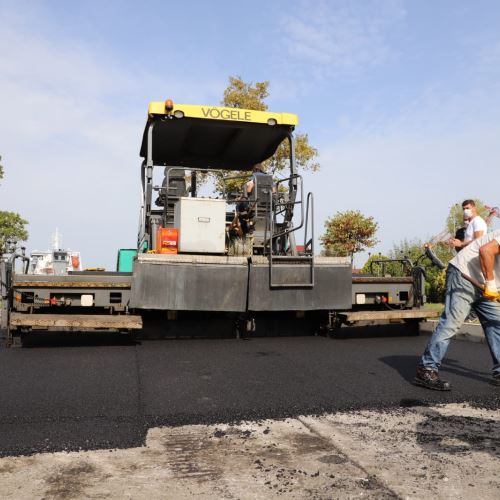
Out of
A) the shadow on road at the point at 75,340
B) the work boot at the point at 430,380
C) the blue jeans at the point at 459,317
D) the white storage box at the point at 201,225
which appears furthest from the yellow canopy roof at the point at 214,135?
the work boot at the point at 430,380

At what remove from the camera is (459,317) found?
439 cm

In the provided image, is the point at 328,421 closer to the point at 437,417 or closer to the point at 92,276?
the point at 437,417

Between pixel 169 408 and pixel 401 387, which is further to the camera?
pixel 401 387

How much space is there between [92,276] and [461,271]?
14.0ft

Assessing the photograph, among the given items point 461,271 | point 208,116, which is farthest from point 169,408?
point 208,116

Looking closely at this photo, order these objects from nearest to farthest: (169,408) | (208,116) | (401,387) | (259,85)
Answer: (169,408)
(401,387)
(208,116)
(259,85)

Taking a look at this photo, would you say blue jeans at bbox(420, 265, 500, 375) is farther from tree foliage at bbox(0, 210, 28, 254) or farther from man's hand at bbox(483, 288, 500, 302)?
tree foliage at bbox(0, 210, 28, 254)

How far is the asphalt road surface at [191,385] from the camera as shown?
10.8 feet

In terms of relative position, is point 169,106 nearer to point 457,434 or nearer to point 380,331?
point 380,331

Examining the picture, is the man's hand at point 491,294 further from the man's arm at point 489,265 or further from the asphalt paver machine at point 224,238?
the asphalt paver machine at point 224,238

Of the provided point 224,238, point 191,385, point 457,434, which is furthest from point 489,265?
point 224,238

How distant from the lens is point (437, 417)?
3.45 metres

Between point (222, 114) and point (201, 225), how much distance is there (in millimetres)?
1691

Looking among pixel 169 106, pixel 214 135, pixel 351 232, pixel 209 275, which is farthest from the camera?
pixel 351 232
